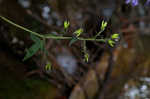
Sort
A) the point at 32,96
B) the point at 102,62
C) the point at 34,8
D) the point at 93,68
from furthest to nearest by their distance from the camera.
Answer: the point at 34,8 → the point at 102,62 → the point at 93,68 → the point at 32,96

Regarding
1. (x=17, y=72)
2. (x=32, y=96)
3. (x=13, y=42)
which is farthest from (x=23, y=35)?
(x=32, y=96)

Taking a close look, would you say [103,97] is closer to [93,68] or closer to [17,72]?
[93,68]

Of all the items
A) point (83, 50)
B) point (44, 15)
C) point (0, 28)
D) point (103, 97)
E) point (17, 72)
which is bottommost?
point (103, 97)

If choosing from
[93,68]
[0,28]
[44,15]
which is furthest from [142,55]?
[0,28]

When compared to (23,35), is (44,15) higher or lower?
higher

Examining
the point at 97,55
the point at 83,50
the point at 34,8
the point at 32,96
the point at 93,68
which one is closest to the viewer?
the point at 83,50

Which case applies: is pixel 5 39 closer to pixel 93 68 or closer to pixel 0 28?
pixel 0 28

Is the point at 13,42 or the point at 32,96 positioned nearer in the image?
the point at 32,96
